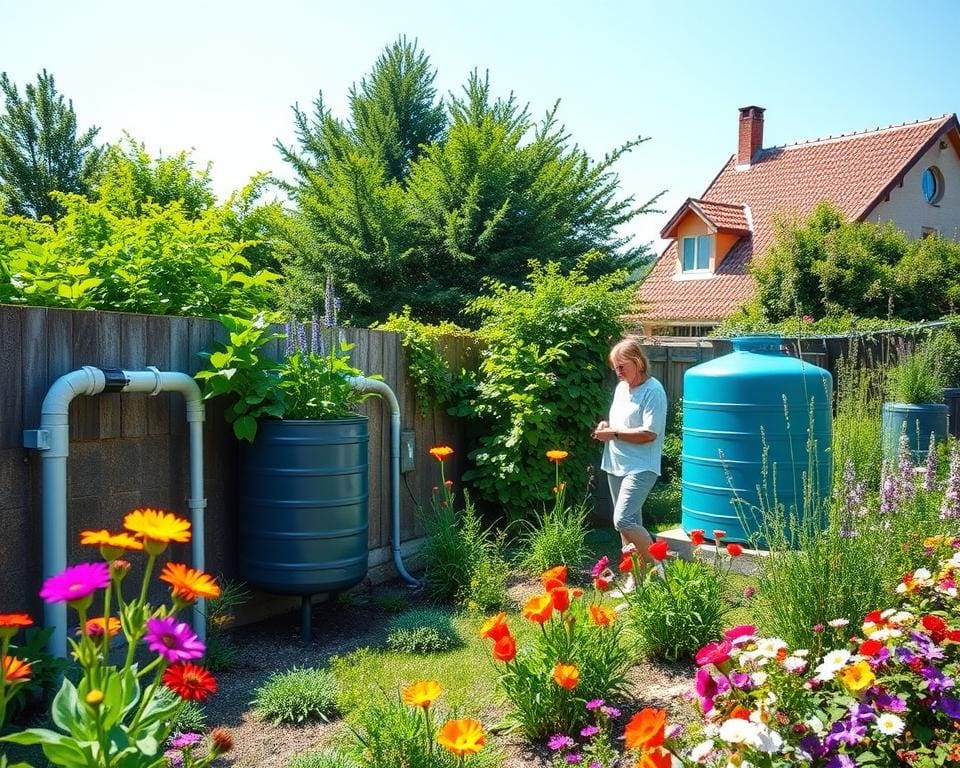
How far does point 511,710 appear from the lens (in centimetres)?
351

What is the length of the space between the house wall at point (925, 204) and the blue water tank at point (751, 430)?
16.2 m

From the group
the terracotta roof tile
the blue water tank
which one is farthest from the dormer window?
the blue water tank

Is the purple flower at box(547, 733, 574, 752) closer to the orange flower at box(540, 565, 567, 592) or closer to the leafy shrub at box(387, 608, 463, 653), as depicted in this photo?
the orange flower at box(540, 565, 567, 592)

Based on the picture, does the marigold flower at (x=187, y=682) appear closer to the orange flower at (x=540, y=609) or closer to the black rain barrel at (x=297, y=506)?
the orange flower at (x=540, y=609)

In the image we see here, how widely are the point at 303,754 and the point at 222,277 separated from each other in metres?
2.83

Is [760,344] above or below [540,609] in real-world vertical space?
above

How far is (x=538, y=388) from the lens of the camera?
6766 millimetres

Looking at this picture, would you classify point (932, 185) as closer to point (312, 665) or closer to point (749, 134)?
point (749, 134)

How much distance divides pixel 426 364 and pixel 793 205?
58.0ft

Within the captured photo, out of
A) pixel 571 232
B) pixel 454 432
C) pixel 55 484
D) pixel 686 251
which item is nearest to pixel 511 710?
pixel 55 484

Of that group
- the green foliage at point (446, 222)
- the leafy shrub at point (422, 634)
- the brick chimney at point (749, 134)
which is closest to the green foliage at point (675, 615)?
the leafy shrub at point (422, 634)

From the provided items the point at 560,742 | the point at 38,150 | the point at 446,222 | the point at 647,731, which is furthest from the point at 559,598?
the point at 38,150

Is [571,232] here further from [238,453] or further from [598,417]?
[238,453]

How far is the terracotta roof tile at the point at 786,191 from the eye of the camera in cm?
2069
